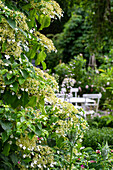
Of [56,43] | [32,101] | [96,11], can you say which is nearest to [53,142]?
[32,101]

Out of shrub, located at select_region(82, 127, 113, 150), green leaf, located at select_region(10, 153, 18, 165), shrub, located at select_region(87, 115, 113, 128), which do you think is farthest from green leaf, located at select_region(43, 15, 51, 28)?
shrub, located at select_region(87, 115, 113, 128)

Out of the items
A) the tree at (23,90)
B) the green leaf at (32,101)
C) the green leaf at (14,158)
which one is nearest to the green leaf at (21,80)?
the tree at (23,90)

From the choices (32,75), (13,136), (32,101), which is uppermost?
(32,75)

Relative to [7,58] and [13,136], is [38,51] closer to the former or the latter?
[7,58]

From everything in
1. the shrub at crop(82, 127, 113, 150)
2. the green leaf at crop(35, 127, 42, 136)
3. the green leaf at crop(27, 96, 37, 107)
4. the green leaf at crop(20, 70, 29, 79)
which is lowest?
the shrub at crop(82, 127, 113, 150)

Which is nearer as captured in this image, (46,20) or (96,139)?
(46,20)

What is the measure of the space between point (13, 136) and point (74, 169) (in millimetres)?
829

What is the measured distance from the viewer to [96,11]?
6.41 metres

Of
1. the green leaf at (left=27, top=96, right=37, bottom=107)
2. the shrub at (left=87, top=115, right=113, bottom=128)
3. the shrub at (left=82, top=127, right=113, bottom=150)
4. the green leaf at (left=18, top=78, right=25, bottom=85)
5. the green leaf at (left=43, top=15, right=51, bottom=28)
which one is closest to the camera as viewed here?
the green leaf at (left=18, top=78, right=25, bottom=85)

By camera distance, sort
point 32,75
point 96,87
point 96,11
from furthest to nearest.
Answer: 1. point 96,87
2. point 96,11
3. point 32,75

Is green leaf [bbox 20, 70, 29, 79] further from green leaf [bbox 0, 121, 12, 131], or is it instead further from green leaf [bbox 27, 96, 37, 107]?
green leaf [bbox 0, 121, 12, 131]

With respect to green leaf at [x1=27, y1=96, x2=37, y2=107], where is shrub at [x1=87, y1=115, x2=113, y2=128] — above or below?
below

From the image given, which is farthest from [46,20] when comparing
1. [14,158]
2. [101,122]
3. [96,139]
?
[101,122]

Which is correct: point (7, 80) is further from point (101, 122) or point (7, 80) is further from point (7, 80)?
point (101, 122)
